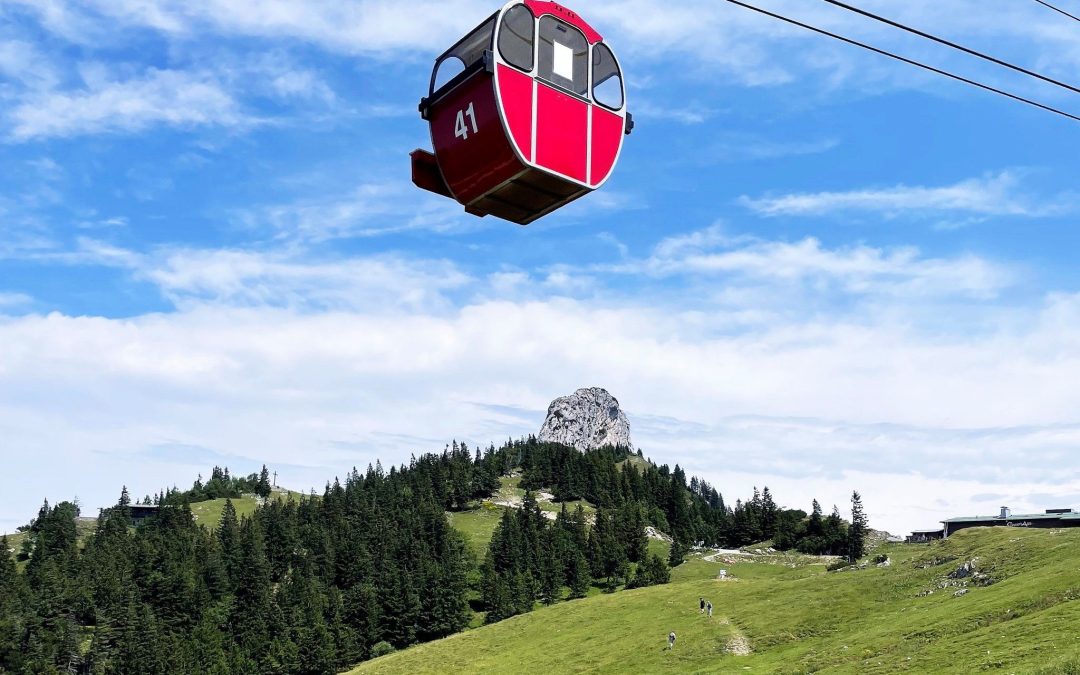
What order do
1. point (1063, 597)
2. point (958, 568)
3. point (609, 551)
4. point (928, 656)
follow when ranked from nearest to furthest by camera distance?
point (928, 656)
point (1063, 597)
point (958, 568)
point (609, 551)

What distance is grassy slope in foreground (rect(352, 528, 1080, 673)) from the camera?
54375 mm

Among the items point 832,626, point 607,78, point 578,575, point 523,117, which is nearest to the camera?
point 523,117

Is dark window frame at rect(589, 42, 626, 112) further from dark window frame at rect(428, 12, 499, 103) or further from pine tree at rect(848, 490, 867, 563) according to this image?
pine tree at rect(848, 490, 867, 563)

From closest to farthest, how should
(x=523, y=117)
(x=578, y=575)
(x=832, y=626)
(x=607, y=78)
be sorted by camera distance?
(x=523, y=117)
(x=607, y=78)
(x=832, y=626)
(x=578, y=575)

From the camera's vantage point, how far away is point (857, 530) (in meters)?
166

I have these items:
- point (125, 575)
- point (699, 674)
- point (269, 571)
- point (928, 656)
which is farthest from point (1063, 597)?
point (125, 575)

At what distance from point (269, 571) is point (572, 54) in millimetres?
182155

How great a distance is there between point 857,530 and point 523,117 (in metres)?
166

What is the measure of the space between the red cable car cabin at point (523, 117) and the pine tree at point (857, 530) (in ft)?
497

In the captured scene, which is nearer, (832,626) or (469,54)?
(469,54)

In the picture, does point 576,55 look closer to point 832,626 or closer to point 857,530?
point 832,626

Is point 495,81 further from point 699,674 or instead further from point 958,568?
point 958,568

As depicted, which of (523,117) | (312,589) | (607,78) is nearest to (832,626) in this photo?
(607,78)

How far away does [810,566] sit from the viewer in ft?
456
